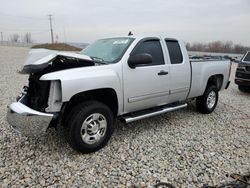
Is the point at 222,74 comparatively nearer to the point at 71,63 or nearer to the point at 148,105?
the point at 148,105

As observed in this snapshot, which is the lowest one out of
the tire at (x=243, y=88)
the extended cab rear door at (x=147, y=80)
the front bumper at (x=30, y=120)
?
the tire at (x=243, y=88)

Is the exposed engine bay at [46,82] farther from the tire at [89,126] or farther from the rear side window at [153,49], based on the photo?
the rear side window at [153,49]

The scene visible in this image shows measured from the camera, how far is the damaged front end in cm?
334

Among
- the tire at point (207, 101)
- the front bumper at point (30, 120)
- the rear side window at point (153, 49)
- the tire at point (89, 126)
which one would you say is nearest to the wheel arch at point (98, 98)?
the tire at point (89, 126)

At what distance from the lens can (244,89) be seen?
979 centimetres

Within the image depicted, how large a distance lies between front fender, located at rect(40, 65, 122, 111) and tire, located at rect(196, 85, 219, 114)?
2792 millimetres

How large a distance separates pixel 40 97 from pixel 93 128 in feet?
3.16

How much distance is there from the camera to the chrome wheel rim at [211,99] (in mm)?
6102

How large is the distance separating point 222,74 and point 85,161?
454cm

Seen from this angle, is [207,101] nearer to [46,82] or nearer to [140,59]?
[140,59]

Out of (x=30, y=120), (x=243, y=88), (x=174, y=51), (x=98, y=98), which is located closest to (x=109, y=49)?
Result: (x=98, y=98)

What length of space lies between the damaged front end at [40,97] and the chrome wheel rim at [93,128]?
1.62ft

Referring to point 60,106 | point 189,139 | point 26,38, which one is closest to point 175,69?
point 189,139

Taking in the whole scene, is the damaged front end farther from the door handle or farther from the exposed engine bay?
the door handle
